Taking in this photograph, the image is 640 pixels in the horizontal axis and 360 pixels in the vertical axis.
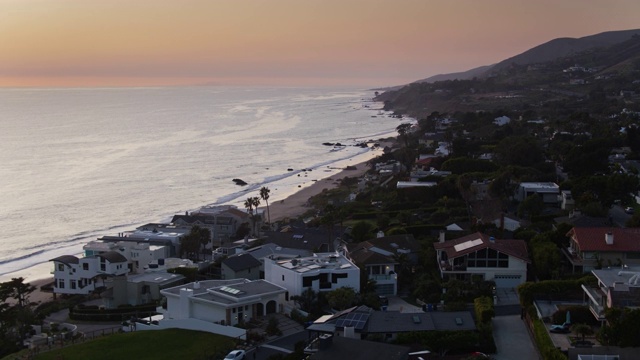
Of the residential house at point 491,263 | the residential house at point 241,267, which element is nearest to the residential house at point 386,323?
the residential house at point 491,263

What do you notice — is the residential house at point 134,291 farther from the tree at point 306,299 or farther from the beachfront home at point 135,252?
the tree at point 306,299

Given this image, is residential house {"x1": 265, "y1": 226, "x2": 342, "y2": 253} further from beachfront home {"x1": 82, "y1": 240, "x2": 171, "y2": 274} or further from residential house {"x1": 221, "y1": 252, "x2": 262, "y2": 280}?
beachfront home {"x1": 82, "y1": 240, "x2": 171, "y2": 274}

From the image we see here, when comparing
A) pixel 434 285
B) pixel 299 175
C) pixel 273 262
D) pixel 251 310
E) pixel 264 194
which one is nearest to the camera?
pixel 251 310

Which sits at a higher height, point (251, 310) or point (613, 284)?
point (613, 284)

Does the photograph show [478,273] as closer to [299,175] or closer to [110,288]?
[110,288]

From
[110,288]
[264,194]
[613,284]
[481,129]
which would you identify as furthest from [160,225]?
[481,129]

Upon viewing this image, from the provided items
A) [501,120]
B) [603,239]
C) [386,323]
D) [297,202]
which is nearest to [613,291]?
[386,323]
